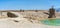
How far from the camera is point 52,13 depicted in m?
44.8

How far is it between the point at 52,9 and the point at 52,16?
9.85ft

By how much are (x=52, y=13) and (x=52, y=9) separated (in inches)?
82.7

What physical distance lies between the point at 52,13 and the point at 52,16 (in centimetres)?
102

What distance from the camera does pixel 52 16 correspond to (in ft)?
148

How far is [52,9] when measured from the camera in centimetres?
4312
